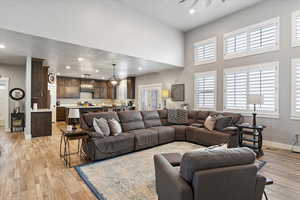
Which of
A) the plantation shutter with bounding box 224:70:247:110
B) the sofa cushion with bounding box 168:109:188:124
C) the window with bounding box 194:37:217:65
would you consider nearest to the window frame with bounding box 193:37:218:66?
the window with bounding box 194:37:217:65

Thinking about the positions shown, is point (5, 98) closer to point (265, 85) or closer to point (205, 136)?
point (205, 136)

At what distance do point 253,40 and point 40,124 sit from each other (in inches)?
292

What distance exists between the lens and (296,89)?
3.93 meters

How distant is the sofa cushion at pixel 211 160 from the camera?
1.23m

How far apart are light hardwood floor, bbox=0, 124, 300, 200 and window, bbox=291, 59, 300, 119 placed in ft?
3.40

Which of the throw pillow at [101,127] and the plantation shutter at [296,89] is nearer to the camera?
the throw pillow at [101,127]

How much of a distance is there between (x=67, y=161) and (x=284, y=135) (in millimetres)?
5365

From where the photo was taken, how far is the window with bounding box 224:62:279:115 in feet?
14.1

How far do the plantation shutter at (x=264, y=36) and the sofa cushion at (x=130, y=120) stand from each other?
400cm

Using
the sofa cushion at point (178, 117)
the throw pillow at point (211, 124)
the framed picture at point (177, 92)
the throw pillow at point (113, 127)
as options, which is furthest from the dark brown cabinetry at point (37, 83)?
the throw pillow at point (211, 124)

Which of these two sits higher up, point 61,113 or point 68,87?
point 68,87

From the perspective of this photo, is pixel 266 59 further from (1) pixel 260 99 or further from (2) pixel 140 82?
(2) pixel 140 82

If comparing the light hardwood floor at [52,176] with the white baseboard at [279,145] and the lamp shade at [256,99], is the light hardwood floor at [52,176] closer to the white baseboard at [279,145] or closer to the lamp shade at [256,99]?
the white baseboard at [279,145]

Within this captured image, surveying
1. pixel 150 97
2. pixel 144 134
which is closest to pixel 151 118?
pixel 144 134
